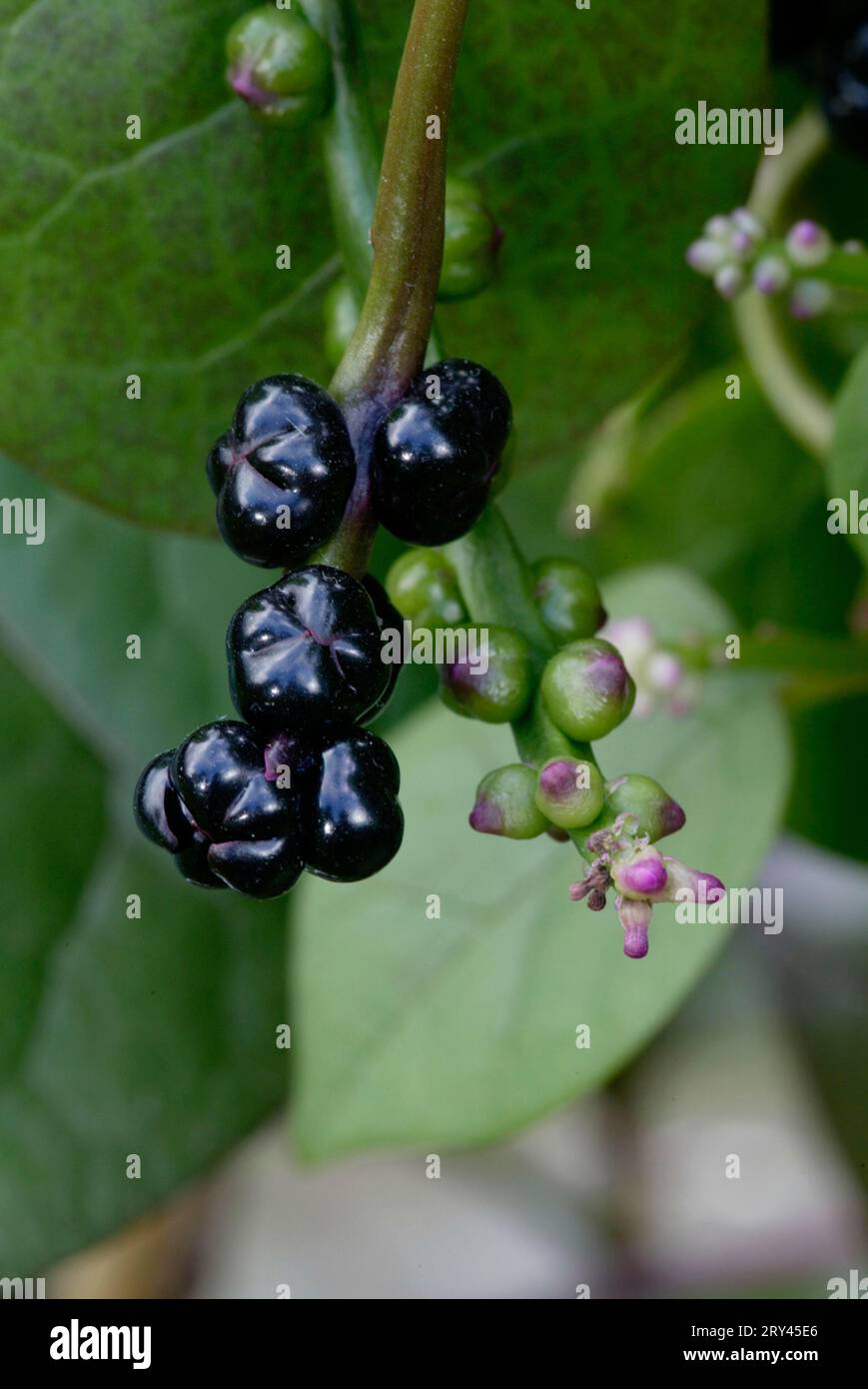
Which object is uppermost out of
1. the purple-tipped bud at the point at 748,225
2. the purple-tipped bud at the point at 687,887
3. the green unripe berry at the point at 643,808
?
the purple-tipped bud at the point at 748,225

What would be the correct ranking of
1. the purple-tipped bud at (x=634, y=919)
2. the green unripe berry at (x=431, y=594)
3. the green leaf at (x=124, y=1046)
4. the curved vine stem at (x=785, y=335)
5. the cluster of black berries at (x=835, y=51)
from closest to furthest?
the purple-tipped bud at (x=634, y=919)
the green unripe berry at (x=431, y=594)
the cluster of black berries at (x=835, y=51)
the curved vine stem at (x=785, y=335)
the green leaf at (x=124, y=1046)

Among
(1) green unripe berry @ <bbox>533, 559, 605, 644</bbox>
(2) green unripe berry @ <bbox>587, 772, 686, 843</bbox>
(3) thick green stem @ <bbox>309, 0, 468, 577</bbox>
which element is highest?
(3) thick green stem @ <bbox>309, 0, 468, 577</bbox>

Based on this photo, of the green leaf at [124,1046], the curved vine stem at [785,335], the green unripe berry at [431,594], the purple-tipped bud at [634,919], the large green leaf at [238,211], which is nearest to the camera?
the purple-tipped bud at [634,919]

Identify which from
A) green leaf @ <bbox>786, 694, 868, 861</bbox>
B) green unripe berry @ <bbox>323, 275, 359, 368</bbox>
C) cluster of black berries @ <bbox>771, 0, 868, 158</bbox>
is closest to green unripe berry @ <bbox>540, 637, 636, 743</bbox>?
green unripe berry @ <bbox>323, 275, 359, 368</bbox>

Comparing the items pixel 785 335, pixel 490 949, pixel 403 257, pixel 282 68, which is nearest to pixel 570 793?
pixel 403 257

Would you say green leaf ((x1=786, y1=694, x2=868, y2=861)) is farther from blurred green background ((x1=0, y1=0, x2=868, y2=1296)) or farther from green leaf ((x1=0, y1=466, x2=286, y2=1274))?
green leaf ((x1=0, y1=466, x2=286, y2=1274))

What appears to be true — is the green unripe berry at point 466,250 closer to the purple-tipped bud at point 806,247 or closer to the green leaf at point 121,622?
the purple-tipped bud at point 806,247

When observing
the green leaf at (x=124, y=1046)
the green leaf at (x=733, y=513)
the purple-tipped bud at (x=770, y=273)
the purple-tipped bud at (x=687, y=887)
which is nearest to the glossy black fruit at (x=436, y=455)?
the purple-tipped bud at (x=687, y=887)

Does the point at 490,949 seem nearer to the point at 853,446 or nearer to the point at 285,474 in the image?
the point at 853,446
